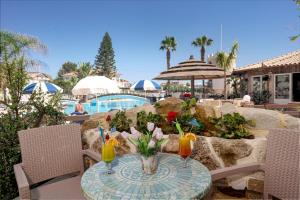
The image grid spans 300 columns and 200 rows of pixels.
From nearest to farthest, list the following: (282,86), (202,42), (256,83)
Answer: (282,86)
(256,83)
(202,42)

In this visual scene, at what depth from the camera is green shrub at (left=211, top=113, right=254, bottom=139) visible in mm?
2717

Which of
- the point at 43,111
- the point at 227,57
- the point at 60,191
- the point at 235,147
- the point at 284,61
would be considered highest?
the point at 227,57

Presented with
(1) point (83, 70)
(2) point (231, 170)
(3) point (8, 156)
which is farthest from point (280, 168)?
(1) point (83, 70)

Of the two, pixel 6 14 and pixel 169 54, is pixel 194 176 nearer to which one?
pixel 6 14

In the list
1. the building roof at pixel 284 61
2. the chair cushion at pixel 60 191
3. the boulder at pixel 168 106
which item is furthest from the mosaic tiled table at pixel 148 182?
the building roof at pixel 284 61

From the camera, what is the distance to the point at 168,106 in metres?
3.71

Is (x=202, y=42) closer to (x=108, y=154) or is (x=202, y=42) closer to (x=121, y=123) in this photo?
(x=121, y=123)

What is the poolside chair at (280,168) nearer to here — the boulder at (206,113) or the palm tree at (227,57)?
the boulder at (206,113)

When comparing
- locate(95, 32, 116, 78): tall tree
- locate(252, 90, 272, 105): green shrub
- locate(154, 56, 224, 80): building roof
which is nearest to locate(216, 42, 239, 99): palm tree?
locate(252, 90, 272, 105): green shrub

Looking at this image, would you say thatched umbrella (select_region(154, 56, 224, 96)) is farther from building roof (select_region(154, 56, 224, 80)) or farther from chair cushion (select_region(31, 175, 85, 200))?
chair cushion (select_region(31, 175, 85, 200))

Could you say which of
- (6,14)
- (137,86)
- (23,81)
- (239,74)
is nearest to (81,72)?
(137,86)

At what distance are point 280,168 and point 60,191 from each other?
2193 millimetres

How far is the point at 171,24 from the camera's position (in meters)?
31.0

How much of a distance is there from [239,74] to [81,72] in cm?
3204
